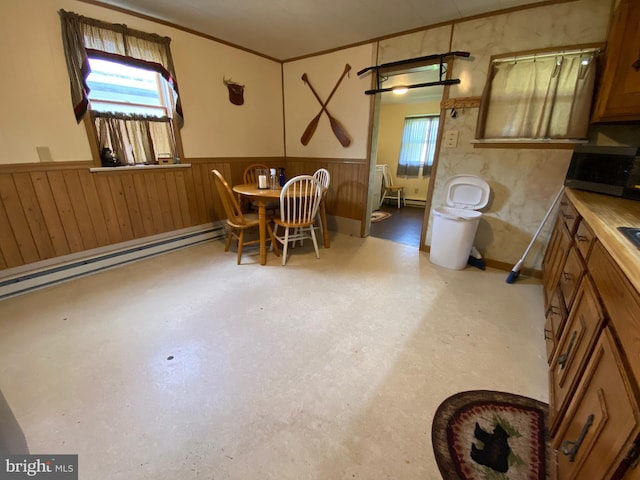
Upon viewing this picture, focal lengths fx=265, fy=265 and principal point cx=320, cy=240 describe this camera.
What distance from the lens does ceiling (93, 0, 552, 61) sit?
2.28m

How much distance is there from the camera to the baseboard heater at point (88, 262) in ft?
7.14

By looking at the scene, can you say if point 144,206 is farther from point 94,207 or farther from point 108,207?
point 94,207

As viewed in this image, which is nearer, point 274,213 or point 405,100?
point 274,213

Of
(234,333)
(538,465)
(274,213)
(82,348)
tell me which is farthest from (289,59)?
(538,465)

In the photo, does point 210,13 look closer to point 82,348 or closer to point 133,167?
point 133,167

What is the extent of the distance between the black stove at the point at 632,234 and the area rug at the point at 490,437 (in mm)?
847

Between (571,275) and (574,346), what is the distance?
0.48 m

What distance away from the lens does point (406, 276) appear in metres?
2.54

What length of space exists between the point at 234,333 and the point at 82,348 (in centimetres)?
89

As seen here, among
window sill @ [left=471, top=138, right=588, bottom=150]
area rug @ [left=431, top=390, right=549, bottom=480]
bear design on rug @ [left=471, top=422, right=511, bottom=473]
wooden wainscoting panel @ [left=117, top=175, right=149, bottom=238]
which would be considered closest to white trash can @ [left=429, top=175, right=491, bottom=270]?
window sill @ [left=471, top=138, right=588, bottom=150]

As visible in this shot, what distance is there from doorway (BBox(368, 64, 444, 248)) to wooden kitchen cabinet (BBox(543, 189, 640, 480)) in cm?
224

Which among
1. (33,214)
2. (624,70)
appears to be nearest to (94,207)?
(33,214)

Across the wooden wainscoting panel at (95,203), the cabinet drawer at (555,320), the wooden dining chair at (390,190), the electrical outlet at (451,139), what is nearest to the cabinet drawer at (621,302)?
the cabinet drawer at (555,320)

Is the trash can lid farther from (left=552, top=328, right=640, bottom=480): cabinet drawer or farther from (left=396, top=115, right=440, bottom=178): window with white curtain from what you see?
(left=396, top=115, right=440, bottom=178): window with white curtain
